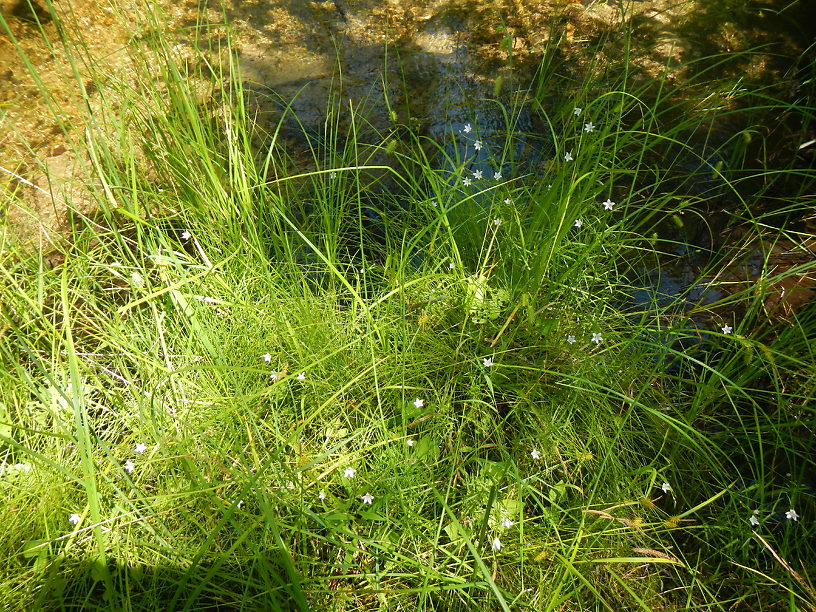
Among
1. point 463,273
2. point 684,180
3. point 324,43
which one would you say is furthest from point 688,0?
point 463,273

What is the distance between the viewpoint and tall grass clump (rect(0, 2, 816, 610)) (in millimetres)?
1396

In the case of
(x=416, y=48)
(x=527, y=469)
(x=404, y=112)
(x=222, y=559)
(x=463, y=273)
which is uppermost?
(x=416, y=48)

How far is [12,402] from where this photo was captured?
5.44 feet

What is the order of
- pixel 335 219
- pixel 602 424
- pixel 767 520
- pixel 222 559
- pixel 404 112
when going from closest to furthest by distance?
pixel 222 559 → pixel 767 520 → pixel 602 424 → pixel 335 219 → pixel 404 112

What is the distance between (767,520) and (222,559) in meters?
1.55

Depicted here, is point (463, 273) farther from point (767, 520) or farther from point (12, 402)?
point (12, 402)

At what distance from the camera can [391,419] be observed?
1.66 meters

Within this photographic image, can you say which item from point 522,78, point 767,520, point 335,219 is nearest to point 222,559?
point 335,219

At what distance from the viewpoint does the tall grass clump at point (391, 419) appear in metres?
1.40

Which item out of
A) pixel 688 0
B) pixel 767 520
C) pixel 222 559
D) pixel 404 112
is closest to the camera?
pixel 222 559

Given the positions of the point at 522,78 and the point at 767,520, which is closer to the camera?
the point at 767,520

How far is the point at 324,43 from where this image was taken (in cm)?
289

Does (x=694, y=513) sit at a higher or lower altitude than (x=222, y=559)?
lower

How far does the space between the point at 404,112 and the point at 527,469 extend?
5.95 ft
